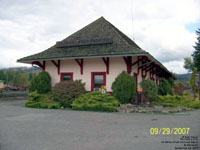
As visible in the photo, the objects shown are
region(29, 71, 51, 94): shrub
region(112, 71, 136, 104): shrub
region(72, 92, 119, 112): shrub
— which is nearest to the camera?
region(72, 92, 119, 112): shrub

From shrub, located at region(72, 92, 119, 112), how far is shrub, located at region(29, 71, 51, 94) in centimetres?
416

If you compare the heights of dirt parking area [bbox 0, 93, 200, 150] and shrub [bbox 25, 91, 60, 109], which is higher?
shrub [bbox 25, 91, 60, 109]

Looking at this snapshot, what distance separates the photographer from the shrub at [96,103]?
11289 millimetres

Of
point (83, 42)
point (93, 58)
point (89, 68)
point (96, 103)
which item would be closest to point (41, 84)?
point (89, 68)

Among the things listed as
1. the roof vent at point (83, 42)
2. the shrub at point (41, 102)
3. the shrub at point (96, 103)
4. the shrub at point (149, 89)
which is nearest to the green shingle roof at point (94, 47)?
the roof vent at point (83, 42)

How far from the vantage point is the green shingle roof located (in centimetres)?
1342

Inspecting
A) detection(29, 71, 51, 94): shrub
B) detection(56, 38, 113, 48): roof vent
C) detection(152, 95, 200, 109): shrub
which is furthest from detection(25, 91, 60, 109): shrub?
detection(152, 95, 200, 109): shrub

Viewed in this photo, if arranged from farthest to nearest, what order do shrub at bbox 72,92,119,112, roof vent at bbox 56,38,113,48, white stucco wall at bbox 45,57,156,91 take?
1. roof vent at bbox 56,38,113,48
2. white stucco wall at bbox 45,57,156,91
3. shrub at bbox 72,92,119,112

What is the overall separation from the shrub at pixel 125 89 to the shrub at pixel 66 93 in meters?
2.54

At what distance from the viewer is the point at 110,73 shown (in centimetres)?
1456

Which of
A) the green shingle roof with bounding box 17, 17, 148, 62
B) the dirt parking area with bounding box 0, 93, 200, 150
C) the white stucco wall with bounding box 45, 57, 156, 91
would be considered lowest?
the dirt parking area with bounding box 0, 93, 200, 150

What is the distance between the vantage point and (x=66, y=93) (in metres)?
13.0

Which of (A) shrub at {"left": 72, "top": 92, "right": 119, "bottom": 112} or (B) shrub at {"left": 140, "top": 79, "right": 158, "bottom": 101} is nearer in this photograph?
(A) shrub at {"left": 72, "top": 92, "right": 119, "bottom": 112}

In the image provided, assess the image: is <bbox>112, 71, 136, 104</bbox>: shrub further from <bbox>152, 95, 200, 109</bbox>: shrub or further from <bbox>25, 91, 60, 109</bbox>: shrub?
<bbox>25, 91, 60, 109</bbox>: shrub
